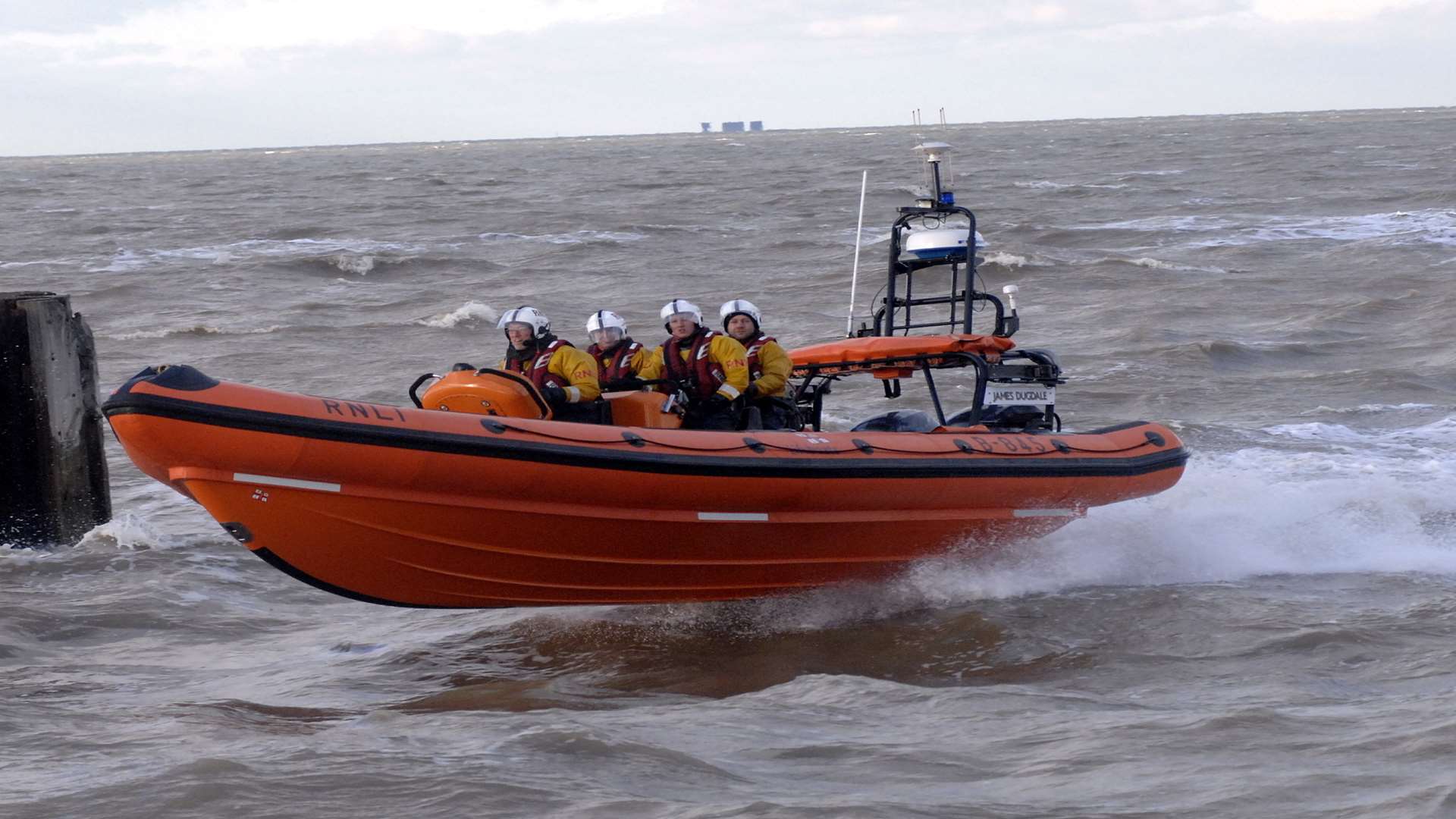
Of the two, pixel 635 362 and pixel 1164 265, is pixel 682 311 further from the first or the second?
pixel 1164 265

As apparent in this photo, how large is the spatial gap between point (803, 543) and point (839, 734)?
1.63 m

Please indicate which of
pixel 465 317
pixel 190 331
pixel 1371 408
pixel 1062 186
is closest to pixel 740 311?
pixel 1371 408

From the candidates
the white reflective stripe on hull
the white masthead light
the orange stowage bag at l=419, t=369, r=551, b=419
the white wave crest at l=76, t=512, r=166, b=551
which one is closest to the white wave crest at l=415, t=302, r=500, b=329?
the white wave crest at l=76, t=512, r=166, b=551

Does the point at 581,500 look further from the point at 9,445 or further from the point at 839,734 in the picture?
the point at 9,445

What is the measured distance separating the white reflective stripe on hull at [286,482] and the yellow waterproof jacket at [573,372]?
1.13 m

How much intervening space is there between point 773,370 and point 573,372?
2.92 feet

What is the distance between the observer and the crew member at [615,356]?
20.4 ft

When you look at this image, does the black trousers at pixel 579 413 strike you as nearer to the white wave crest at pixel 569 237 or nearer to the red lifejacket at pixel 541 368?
the red lifejacket at pixel 541 368

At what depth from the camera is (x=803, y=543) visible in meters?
5.80

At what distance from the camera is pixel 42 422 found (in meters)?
6.48

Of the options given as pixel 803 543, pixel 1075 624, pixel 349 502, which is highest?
pixel 349 502

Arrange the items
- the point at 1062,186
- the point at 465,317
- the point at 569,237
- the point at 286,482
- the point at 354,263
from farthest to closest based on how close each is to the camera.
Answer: the point at 1062,186
the point at 569,237
the point at 354,263
the point at 465,317
the point at 286,482

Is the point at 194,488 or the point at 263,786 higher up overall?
the point at 194,488

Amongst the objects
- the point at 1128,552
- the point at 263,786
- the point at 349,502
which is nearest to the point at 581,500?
the point at 349,502
